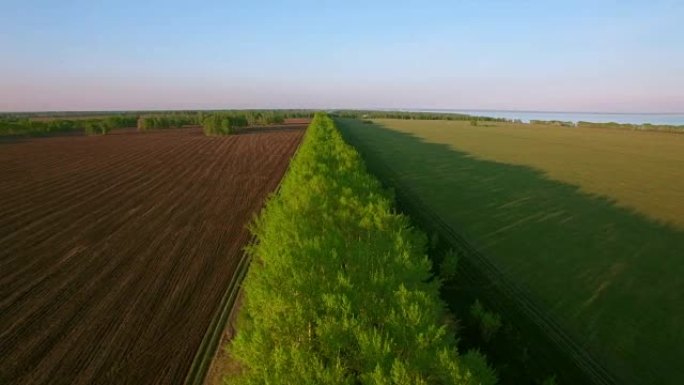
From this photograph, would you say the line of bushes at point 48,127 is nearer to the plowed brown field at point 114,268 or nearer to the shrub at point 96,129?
the shrub at point 96,129

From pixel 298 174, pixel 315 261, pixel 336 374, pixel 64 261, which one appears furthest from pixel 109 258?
pixel 336 374

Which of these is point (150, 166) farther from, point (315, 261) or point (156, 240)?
point (315, 261)

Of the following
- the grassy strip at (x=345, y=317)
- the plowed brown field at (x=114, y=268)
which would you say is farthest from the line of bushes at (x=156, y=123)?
the grassy strip at (x=345, y=317)

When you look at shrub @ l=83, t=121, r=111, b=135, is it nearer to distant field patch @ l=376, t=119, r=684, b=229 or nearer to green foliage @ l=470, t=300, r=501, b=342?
distant field patch @ l=376, t=119, r=684, b=229

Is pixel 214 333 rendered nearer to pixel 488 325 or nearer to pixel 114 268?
pixel 114 268

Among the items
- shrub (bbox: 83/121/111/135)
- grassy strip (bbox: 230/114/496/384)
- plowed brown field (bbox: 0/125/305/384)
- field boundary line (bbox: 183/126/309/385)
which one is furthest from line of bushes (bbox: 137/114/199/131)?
grassy strip (bbox: 230/114/496/384)
